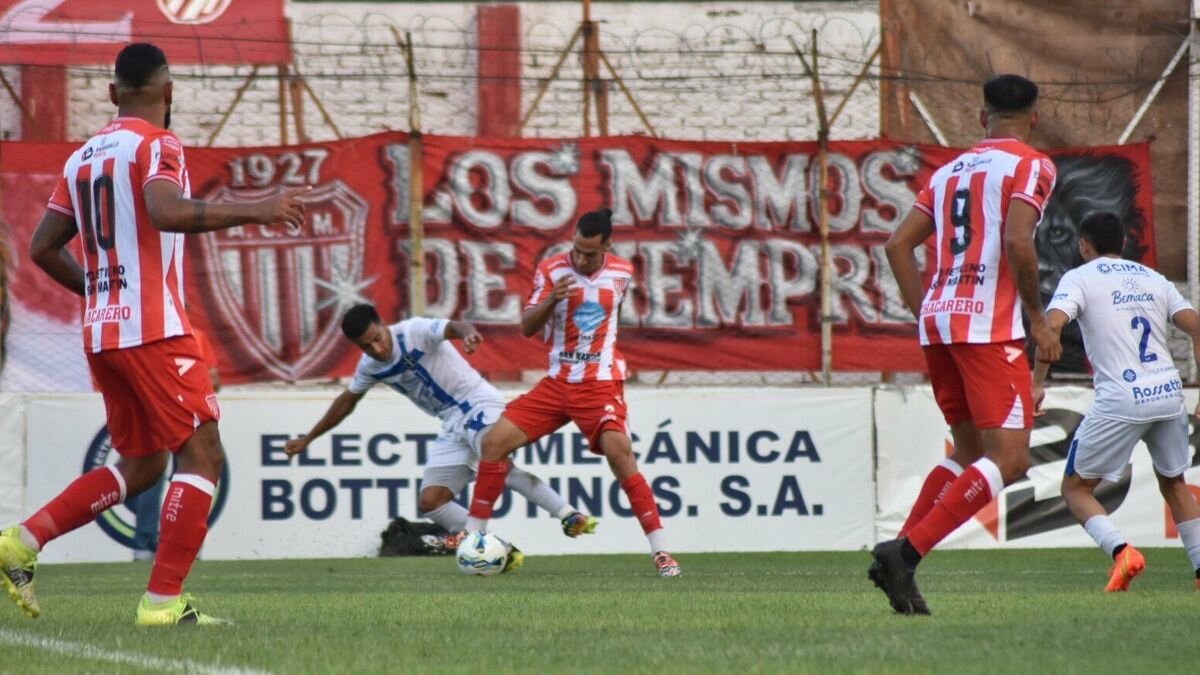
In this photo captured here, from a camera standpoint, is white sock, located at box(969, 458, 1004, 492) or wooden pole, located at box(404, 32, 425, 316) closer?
white sock, located at box(969, 458, 1004, 492)

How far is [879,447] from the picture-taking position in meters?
14.5

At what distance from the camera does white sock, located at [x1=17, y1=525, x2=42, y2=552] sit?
21.4ft

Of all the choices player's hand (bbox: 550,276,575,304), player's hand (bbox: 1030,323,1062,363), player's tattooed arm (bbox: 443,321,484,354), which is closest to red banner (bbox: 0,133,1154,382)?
player's tattooed arm (bbox: 443,321,484,354)

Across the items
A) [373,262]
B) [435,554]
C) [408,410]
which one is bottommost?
[435,554]

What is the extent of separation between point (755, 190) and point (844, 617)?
888 cm

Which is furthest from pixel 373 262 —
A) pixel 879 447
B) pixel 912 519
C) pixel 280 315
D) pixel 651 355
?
pixel 912 519

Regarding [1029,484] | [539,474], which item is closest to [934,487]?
[539,474]

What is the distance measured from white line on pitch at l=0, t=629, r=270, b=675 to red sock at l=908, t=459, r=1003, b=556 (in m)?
2.67

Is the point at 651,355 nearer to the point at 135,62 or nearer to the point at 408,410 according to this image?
the point at 408,410

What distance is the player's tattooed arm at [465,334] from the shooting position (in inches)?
419

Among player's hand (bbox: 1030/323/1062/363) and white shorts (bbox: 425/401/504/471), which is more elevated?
player's hand (bbox: 1030/323/1062/363)

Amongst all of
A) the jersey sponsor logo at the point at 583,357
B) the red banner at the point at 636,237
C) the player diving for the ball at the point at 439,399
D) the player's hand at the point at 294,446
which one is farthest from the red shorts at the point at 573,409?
the red banner at the point at 636,237

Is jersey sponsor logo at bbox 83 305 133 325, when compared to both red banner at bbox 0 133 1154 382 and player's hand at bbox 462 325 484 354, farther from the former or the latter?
red banner at bbox 0 133 1154 382

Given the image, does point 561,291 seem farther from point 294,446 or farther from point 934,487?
point 934,487
